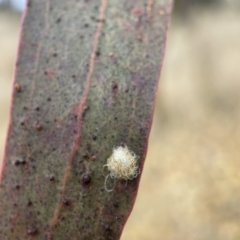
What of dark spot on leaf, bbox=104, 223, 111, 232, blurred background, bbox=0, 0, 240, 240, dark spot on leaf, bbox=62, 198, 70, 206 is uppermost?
blurred background, bbox=0, 0, 240, 240

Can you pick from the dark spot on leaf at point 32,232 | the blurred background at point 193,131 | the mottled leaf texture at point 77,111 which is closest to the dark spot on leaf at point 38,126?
the mottled leaf texture at point 77,111

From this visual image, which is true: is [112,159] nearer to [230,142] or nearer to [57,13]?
[57,13]

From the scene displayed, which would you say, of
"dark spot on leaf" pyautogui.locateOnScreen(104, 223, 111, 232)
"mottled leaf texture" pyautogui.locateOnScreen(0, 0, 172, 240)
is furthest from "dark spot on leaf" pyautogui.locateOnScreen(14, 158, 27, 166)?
"dark spot on leaf" pyautogui.locateOnScreen(104, 223, 111, 232)

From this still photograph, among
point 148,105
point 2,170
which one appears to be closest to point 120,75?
point 148,105

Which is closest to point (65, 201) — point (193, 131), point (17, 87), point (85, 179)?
point (85, 179)

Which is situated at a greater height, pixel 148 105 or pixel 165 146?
pixel 165 146

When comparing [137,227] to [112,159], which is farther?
[137,227]

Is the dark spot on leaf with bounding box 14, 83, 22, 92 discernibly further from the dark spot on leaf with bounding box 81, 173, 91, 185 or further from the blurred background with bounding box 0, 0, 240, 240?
the blurred background with bounding box 0, 0, 240, 240
